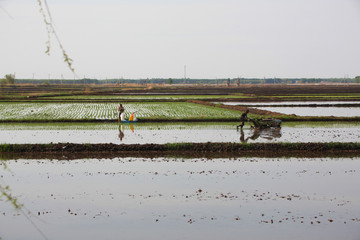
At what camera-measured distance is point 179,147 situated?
16.2 m

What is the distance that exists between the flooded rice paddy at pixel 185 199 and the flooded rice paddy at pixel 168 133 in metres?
3.86

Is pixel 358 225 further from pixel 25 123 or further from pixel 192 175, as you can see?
pixel 25 123

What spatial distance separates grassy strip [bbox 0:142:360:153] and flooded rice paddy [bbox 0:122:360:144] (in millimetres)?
1461

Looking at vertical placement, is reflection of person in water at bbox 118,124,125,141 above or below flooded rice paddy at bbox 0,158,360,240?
above

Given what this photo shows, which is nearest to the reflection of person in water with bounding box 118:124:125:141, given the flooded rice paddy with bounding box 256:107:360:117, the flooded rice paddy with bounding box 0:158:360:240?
the flooded rice paddy with bounding box 0:158:360:240

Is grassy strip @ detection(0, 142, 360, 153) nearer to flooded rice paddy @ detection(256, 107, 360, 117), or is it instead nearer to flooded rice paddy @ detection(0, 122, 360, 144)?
flooded rice paddy @ detection(0, 122, 360, 144)

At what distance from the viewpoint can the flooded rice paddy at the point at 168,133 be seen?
60.4ft

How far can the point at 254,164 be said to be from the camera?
14.0 meters

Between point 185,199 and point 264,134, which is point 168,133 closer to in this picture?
point 264,134

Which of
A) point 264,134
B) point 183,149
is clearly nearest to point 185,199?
point 183,149

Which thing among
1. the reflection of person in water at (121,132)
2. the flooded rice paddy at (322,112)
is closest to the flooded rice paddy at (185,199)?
the reflection of person in water at (121,132)

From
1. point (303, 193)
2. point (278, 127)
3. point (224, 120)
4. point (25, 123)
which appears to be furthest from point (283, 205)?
point (25, 123)

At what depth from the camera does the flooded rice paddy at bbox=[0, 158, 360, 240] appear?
324 inches

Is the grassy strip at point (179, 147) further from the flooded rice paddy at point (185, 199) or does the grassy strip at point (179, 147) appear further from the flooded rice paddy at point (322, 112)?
the flooded rice paddy at point (322, 112)
